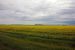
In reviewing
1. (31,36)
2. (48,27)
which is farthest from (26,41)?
(48,27)

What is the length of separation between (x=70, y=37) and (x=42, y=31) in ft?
4.84

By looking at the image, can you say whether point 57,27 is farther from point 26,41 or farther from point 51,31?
point 26,41

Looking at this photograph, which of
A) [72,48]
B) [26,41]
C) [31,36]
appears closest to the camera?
[72,48]

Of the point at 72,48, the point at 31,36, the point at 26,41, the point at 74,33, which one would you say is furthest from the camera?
the point at 31,36

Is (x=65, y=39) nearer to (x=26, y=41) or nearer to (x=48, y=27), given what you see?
(x=48, y=27)

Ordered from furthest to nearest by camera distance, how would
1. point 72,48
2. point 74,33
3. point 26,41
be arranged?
1. point 26,41
2. point 74,33
3. point 72,48

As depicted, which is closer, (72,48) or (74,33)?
(72,48)

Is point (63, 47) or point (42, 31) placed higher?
point (42, 31)

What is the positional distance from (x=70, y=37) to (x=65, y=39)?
355mm

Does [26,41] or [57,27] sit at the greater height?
[57,27]

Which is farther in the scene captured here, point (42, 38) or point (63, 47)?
point (42, 38)

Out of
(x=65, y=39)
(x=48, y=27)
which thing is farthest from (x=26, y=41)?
(x=65, y=39)

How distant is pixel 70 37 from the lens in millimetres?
8602

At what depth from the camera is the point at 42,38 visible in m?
9.27
